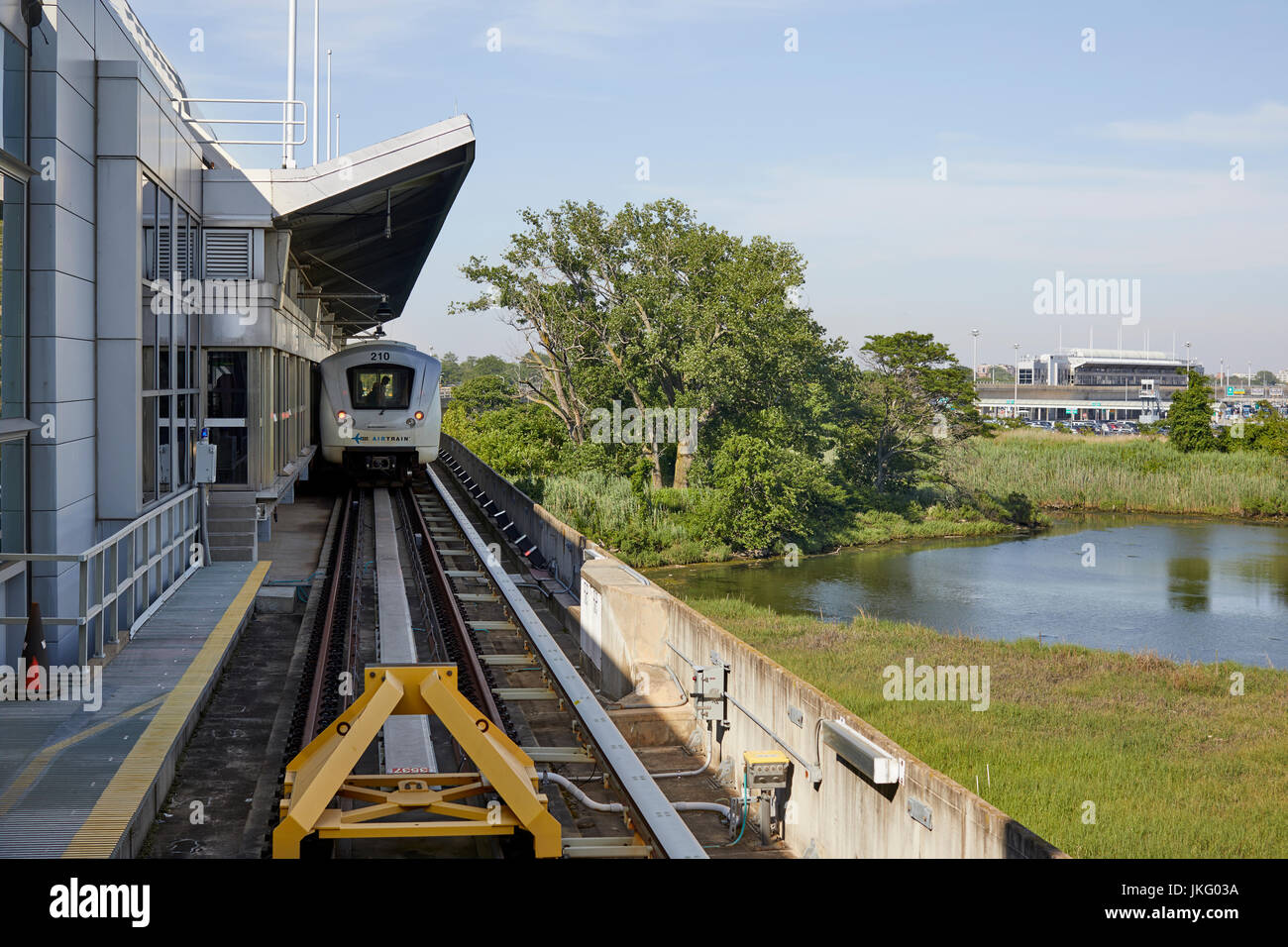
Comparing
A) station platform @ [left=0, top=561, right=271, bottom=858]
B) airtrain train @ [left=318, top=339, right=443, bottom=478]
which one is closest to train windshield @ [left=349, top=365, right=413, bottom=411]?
airtrain train @ [left=318, top=339, right=443, bottom=478]

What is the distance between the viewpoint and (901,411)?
42.8 metres

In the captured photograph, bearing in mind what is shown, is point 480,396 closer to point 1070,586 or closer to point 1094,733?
point 1070,586

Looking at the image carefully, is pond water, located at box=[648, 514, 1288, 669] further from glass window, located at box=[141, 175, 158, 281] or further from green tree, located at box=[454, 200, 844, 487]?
glass window, located at box=[141, 175, 158, 281]

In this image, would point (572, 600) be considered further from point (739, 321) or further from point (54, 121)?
point (739, 321)

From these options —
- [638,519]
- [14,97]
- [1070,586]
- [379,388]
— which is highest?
[14,97]

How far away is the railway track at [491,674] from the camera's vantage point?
699 cm

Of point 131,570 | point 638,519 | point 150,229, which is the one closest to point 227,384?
point 150,229

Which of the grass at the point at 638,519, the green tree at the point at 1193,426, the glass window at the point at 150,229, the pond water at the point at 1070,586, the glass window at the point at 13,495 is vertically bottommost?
the pond water at the point at 1070,586

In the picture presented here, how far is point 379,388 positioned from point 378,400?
0.20m

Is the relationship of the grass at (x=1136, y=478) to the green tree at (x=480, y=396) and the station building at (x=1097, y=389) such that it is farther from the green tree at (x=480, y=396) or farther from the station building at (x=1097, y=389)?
the station building at (x=1097, y=389)

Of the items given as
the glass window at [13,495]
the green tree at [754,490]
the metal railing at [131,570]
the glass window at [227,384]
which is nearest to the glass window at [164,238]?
the metal railing at [131,570]

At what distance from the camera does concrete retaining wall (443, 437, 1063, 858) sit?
578 centimetres

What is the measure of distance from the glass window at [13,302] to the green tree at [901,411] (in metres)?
36.3

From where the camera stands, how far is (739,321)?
3278cm
